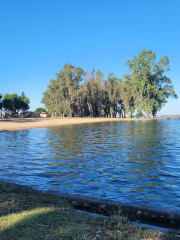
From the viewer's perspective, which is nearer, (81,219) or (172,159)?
(81,219)

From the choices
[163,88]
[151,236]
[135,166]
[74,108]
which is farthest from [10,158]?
[74,108]

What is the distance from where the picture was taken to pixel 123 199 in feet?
24.1

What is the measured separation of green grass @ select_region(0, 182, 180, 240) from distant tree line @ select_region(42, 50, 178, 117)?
3270 inches

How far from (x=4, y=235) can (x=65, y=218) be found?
3.94ft

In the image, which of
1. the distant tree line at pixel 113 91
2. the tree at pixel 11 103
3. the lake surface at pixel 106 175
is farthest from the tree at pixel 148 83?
the lake surface at pixel 106 175

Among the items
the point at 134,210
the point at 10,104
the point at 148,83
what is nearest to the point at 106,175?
the point at 134,210

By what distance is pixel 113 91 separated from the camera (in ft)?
338

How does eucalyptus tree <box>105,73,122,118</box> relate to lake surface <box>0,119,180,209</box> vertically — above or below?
above

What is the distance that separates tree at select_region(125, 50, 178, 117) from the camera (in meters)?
86.4

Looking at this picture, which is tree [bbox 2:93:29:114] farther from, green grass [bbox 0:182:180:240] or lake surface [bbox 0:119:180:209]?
green grass [bbox 0:182:180:240]

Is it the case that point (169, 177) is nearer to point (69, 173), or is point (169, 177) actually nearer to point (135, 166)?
point (135, 166)

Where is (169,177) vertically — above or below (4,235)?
below

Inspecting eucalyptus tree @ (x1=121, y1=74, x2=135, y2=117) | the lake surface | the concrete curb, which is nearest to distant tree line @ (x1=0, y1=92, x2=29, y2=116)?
eucalyptus tree @ (x1=121, y1=74, x2=135, y2=117)

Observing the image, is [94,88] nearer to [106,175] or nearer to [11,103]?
[11,103]
